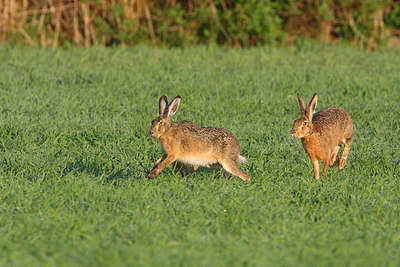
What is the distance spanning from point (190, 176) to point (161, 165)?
61 cm

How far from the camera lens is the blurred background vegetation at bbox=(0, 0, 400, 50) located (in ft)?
47.4

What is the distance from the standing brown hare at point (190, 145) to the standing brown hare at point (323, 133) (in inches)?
30.6

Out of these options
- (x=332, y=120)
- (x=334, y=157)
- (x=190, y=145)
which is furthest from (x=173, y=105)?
(x=334, y=157)

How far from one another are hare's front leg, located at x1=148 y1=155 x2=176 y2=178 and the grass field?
110 mm

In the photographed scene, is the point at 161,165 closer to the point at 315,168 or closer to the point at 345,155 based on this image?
the point at 315,168

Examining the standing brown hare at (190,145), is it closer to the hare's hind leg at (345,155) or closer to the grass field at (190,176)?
the grass field at (190,176)

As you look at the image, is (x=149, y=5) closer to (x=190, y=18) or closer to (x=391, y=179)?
(x=190, y=18)

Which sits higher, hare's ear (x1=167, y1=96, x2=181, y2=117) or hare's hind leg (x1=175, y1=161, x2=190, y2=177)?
hare's ear (x1=167, y1=96, x2=181, y2=117)

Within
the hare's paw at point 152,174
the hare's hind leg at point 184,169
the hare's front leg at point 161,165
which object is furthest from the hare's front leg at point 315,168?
the hare's paw at point 152,174

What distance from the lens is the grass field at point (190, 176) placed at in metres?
4.61

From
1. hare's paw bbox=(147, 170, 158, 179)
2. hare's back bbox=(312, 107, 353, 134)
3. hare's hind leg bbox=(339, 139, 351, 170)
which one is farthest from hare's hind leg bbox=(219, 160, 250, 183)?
hare's hind leg bbox=(339, 139, 351, 170)

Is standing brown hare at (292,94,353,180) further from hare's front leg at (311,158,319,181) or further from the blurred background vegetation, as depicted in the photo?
the blurred background vegetation

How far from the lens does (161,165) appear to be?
20.3ft

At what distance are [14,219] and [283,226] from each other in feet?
7.05
